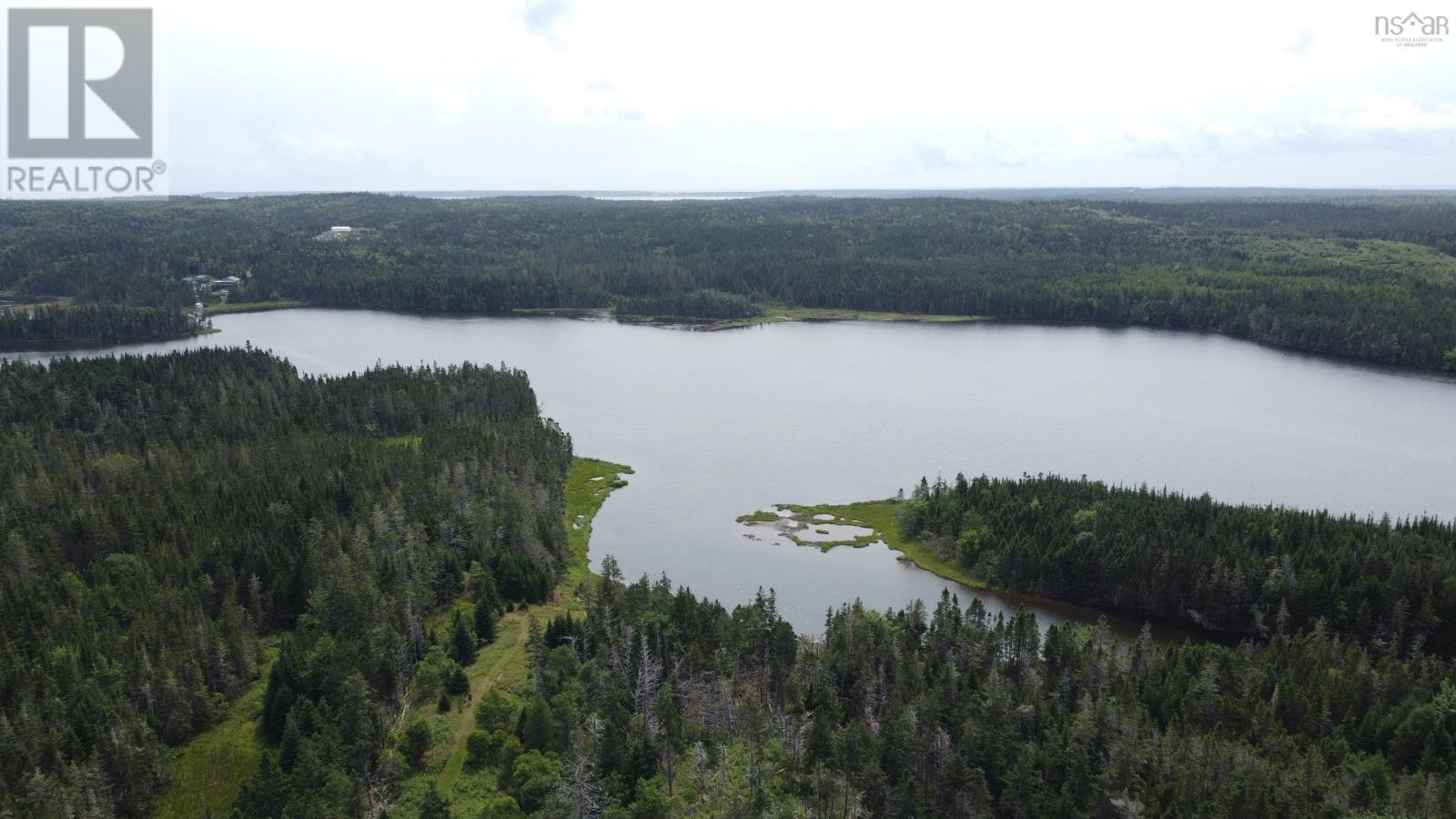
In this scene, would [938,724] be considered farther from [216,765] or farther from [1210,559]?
[216,765]

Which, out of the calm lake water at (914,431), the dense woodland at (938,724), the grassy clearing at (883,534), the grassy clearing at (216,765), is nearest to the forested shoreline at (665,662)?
the dense woodland at (938,724)

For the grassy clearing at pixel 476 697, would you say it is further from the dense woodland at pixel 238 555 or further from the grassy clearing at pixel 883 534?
the grassy clearing at pixel 883 534

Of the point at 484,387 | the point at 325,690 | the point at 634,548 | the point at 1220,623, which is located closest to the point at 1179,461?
the point at 1220,623

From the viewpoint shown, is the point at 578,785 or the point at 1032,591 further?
the point at 1032,591

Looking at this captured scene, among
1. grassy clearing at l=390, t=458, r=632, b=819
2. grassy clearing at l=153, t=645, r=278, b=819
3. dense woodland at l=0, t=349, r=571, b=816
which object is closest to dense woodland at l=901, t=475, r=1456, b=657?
grassy clearing at l=390, t=458, r=632, b=819

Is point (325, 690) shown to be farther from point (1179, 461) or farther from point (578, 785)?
point (1179, 461)

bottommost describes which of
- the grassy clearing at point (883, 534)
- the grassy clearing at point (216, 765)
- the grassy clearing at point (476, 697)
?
the grassy clearing at point (216, 765)
